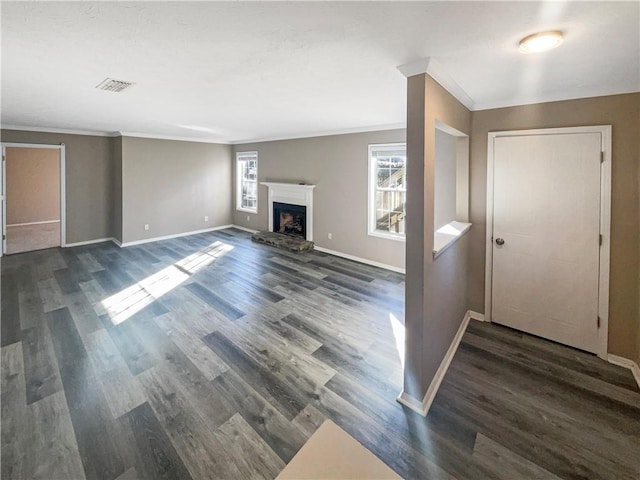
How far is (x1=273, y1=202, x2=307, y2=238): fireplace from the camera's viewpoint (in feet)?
21.4

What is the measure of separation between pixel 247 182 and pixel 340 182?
3.47 meters

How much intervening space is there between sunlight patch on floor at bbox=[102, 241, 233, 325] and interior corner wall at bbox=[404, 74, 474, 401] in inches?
123

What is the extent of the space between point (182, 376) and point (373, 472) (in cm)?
204

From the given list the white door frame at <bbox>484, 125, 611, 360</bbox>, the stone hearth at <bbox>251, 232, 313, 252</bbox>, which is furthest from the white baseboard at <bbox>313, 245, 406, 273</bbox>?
the white door frame at <bbox>484, 125, 611, 360</bbox>

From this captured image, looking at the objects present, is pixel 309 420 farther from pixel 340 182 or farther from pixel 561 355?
pixel 340 182

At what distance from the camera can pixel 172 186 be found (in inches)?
278

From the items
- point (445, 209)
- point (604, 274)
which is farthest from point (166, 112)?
point (604, 274)

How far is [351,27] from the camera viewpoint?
63.2 inches

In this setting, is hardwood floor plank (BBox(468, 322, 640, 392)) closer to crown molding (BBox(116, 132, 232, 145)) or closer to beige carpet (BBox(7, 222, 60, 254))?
crown molding (BBox(116, 132, 232, 145))

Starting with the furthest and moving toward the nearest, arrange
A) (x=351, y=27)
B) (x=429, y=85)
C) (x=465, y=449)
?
(x=429, y=85)
(x=465, y=449)
(x=351, y=27)

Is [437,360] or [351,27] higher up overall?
[351,27]

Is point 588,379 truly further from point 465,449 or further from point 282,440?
point 282,440

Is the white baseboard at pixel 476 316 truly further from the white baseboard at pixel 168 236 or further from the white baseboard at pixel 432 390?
the white baseboard at pixel 168 236

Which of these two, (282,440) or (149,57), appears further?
(149,57)
